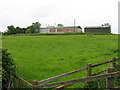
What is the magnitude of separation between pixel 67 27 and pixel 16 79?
9288cm

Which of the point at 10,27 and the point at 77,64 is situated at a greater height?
the point at 10,27

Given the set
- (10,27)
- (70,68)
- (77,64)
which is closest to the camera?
(70,68)

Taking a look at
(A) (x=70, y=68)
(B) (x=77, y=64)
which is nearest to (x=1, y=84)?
(A) (x=70, y=68)

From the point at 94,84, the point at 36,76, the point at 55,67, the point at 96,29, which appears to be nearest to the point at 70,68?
the point at 55,67

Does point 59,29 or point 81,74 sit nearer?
point 81,74

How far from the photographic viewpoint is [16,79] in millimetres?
8555

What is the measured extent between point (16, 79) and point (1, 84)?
28.1 inches

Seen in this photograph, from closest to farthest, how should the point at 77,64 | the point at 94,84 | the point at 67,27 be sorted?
the point at 94,84 → the point at 77,64 → the point at 67,27

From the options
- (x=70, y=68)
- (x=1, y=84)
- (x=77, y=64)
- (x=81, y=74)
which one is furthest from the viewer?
(x=77, y=64)

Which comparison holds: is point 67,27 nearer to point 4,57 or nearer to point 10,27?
point 10,27

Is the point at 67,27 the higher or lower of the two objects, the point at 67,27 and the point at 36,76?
the higher

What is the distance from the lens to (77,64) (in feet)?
51.9

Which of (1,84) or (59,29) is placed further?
(59,29)

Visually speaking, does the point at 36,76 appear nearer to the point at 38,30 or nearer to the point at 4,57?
the point at 4,57
